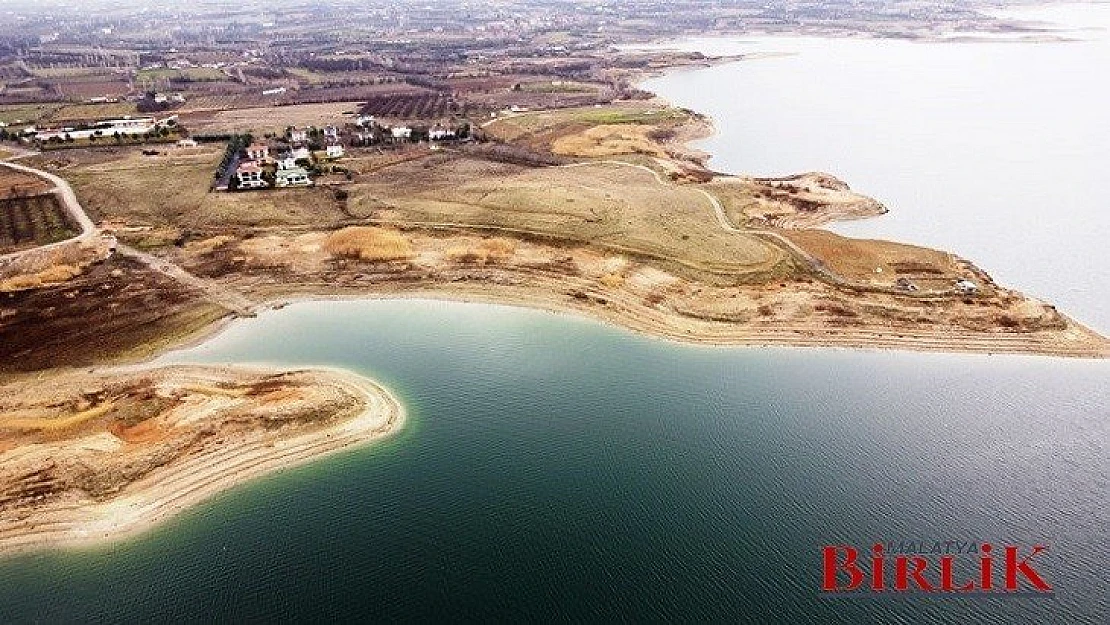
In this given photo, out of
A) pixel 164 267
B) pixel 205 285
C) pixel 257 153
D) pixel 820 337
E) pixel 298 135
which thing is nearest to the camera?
pixel 820 337

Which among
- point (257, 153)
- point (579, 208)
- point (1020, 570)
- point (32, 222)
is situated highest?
point (257, 153)

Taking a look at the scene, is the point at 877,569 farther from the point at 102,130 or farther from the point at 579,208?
the point at 102,130

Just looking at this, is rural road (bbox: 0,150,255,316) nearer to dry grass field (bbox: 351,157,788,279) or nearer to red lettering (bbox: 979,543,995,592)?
dry grass field (bbox: 351,157,788,279)

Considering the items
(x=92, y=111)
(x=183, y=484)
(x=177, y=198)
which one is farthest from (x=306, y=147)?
(x=183, y=484)

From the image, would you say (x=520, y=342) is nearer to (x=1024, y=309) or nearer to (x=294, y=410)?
(x=294, y=410)

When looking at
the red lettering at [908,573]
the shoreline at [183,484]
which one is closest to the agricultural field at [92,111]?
the shoreline at [183,484]

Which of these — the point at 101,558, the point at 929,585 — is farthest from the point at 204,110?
the point at 929,585

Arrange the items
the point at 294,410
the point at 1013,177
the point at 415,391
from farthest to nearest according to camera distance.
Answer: the point at 1013,177, the point at 415,391, the point at 294,410
